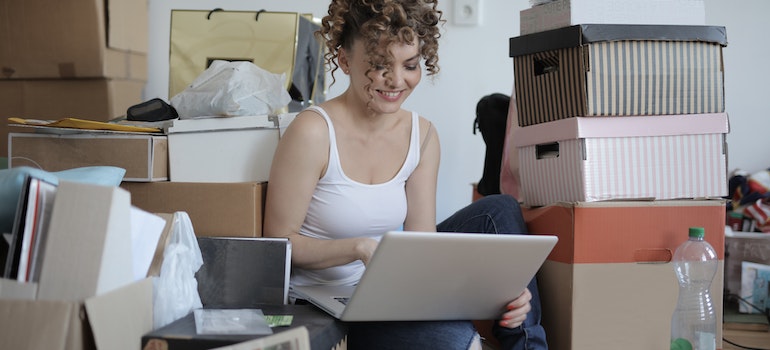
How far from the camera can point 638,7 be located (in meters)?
1.44

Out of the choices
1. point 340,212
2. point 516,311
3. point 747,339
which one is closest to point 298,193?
Answer: point 340,212

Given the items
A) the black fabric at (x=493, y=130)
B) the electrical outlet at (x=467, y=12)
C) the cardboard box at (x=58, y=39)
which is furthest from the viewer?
the electrical outlet at (x=467, y=12)

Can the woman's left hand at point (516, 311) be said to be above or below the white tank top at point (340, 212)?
below

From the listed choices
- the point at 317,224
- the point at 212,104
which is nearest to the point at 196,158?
the point at 212,104

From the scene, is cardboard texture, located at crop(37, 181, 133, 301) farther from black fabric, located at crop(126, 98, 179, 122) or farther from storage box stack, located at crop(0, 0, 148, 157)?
storage box stack, located at crop(0, 0, 148, 157)

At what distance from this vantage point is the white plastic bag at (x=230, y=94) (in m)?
1.47

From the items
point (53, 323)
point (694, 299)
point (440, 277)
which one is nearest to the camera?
point (53, 323)

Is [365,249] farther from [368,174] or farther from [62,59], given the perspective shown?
[62,59]

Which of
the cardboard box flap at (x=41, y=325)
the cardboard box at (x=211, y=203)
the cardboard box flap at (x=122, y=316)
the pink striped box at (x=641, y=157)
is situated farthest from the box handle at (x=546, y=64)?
the cardboard box flap at (x=41, y=325)

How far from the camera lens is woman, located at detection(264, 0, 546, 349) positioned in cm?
132

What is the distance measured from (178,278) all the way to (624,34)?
0.93 meters

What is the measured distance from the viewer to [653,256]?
4.67 feet

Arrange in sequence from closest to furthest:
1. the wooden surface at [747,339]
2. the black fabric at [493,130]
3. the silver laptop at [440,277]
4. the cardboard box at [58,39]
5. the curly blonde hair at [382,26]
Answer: the silver laptop at [440,277] → the curly blonde hair at [382,26] → the wooden surface at [747,339] → the black fabric at [493,130] → the cardboard box at [58,39]

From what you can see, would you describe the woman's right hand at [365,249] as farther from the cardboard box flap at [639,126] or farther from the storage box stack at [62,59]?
the storage box stack at [62,59]
